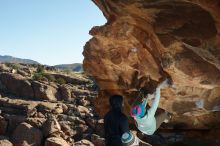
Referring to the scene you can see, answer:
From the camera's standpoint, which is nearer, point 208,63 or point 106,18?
point 208,63

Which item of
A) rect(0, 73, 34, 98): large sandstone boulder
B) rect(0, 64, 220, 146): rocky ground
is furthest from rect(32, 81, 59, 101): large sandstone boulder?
rect(0, 73, 34, 98): large sandstone boulder

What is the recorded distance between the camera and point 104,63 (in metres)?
14.7

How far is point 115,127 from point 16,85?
46.6 metres

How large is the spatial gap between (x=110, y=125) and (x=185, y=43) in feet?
12.3

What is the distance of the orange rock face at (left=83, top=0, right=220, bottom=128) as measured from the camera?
10594mm

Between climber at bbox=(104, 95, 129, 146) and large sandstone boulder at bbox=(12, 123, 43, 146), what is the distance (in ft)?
93.3

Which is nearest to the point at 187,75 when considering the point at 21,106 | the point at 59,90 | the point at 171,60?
the point at 171,60

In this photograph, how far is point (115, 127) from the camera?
821cm

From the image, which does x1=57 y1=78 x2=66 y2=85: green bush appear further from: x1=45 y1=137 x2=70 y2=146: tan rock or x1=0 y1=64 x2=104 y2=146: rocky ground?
x1=45 y1=137 x2=70 y2=146: tan rock

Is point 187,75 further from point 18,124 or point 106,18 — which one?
point 18,124

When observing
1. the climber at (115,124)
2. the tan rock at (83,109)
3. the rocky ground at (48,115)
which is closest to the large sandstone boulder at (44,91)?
the rocky ground at (48,115)

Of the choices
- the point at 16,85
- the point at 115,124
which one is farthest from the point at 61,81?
the point at 115,124

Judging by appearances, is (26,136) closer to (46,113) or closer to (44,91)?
(46,113)

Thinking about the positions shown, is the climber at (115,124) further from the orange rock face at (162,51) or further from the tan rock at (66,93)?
the tan rock at (66,93)
